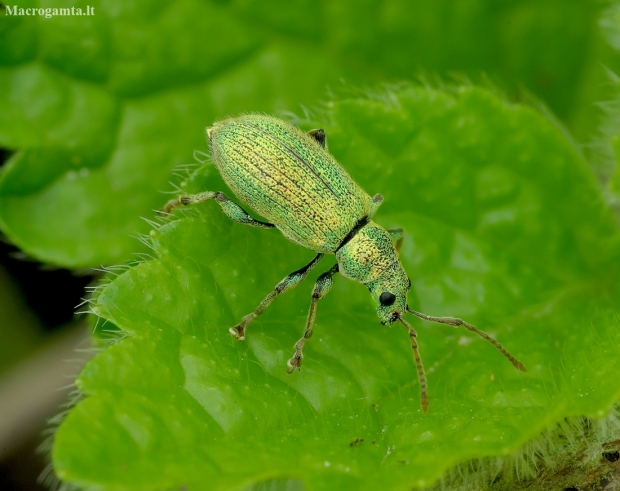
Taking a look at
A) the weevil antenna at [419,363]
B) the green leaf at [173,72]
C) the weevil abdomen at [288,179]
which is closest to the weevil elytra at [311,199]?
the weevil abdomen at [288,179]

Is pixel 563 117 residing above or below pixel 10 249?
below

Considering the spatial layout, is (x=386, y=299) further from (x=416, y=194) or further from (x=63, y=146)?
(x=63, y=146)

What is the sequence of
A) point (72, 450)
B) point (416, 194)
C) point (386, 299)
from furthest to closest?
point (416, 194) < point (386, 299) < point (72, 450)

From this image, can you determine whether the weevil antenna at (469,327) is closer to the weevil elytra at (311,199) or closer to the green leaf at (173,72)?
the weevil elytra at (311,199)

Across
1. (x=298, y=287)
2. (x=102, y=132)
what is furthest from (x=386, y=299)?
(x=102, y=132)

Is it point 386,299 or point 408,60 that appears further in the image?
point 408,60

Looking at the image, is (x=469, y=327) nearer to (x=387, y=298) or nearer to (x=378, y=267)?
(x=387, y=298)

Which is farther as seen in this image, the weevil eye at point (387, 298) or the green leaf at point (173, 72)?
the green leaf at point (173, 72)
